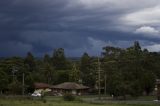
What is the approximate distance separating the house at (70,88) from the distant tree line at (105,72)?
4166mm

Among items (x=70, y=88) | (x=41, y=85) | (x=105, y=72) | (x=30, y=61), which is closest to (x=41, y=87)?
(x=41, y=85)

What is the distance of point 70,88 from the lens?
139m

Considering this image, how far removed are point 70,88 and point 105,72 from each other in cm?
1560

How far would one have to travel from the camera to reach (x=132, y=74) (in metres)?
111

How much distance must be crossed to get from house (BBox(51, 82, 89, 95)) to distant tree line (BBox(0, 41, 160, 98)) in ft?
13.7

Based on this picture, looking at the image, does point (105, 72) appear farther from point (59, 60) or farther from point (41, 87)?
point (59, 60)

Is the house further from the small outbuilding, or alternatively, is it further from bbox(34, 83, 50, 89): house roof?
bbox(34, 83, 50, 89): house roof

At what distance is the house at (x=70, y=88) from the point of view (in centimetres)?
14012

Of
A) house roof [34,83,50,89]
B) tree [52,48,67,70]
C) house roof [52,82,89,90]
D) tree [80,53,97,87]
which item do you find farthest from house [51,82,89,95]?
tree [52,48,67,70]

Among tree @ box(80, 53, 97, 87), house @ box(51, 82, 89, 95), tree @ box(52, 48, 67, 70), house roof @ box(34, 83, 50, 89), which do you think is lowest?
house @ box(51, 82, 89, 95)

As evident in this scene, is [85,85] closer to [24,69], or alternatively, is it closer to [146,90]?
[24,69]

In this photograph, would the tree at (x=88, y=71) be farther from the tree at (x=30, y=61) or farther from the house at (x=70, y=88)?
the tree at (x=30, y=61)

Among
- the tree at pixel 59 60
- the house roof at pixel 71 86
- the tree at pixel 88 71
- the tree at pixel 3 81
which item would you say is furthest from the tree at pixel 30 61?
the tree at pixel 3 81

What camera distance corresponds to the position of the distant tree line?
10819 cm
